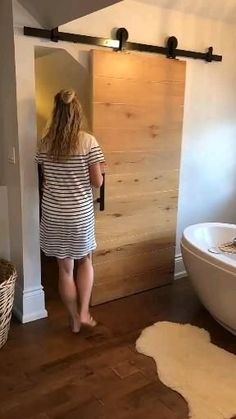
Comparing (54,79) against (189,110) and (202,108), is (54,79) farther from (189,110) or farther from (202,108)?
(202,108)

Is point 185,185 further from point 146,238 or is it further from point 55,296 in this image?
point 55,296

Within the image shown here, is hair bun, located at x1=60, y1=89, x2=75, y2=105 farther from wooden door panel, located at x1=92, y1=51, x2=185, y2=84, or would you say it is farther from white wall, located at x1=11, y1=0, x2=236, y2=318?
wooden door panel, located at x1=92, y1=51, x2=185, y2=84

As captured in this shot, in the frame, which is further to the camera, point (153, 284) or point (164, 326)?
point (153, 284)

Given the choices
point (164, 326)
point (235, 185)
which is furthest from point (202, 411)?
point (235, 185)

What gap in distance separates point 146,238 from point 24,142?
1.27m

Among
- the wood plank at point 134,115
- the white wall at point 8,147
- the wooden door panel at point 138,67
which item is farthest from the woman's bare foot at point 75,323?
the wooden door panel at point 138,67

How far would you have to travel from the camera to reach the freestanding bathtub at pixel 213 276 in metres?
2.42

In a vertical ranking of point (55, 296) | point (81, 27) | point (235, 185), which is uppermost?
point (81, 27)

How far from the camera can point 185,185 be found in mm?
3400

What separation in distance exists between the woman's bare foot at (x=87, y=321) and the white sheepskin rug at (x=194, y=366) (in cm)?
35

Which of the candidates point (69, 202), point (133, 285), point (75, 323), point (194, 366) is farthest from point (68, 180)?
point (194, 366)

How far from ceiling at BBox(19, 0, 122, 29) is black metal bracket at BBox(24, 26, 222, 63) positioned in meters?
0.07

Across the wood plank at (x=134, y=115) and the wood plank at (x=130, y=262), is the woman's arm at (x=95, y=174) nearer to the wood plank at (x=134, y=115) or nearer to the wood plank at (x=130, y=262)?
the wood plank at (x=134, y=115)

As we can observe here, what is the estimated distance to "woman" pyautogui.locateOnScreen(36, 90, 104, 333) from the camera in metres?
2.33
